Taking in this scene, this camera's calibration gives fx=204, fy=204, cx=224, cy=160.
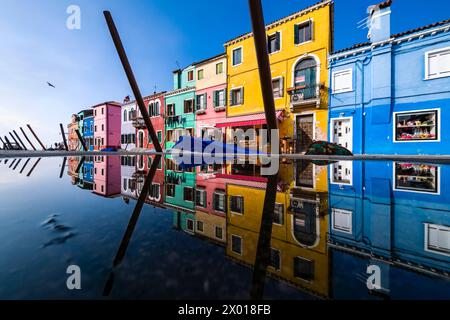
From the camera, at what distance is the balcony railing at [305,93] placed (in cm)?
1312

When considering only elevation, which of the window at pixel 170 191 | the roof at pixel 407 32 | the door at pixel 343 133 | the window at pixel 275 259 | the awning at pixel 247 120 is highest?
the roof at pixel 407 32

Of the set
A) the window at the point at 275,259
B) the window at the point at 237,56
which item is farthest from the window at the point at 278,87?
the window at the point at 275,259

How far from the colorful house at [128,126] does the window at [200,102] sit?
37.7 feet

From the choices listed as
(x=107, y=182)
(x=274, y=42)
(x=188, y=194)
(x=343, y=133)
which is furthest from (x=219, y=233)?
(x=274, y=42)

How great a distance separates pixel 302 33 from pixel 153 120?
1781 cm

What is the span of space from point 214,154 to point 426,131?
37.0 ft

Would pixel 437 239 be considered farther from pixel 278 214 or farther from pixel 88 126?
pixel 88 126

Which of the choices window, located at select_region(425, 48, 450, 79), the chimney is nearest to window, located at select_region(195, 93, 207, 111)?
the chimney

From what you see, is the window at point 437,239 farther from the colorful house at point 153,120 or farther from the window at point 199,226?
the colorful house at point 153,120

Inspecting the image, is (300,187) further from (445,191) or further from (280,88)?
(280,88)

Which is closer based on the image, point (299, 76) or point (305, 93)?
point (305, 93)

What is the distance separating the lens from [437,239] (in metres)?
1.66
